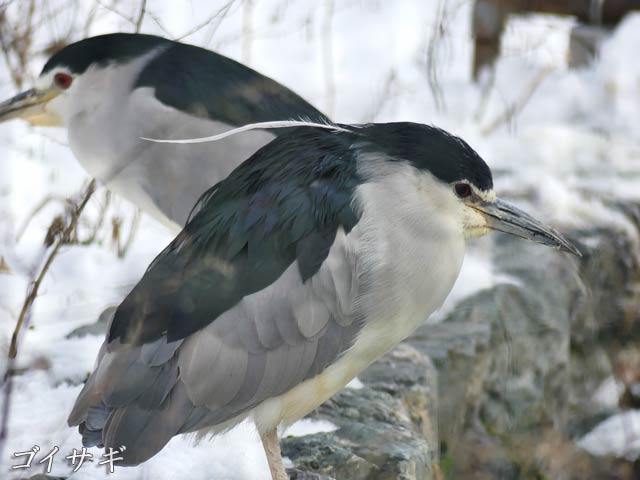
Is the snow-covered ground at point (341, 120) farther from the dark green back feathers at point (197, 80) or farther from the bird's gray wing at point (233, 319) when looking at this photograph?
the bird's gray wing at point (233, 319)

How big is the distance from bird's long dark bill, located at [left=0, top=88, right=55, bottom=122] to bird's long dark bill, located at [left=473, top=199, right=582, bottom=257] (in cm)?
183

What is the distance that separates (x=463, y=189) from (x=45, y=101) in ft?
6.00

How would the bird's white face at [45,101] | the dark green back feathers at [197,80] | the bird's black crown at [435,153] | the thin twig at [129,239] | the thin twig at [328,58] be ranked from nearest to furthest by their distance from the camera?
1. the bird's black crown at [435,153]
2. the dark green back feathers at [197,80]
3. the bird's white face at [45,101]
4. the thin twig at [129,239]
5. the thin twig at [328,58]

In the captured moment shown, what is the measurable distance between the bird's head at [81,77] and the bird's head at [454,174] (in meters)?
1.32

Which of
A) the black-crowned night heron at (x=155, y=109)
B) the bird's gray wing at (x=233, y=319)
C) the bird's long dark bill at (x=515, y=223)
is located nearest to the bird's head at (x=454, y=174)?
the bird's long dark bill at (x=515, y=223)

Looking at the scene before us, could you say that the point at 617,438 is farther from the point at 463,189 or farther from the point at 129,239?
the point at 463,189

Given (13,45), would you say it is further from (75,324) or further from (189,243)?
(189,243)

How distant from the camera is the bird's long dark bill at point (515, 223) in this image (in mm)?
2713

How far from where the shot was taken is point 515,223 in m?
2.74


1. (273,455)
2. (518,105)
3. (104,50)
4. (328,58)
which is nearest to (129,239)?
(104,50)

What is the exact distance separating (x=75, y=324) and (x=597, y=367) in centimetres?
235

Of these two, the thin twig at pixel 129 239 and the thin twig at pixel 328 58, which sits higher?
the thin twig at pixel 328 58

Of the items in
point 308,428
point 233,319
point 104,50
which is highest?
point 104,50

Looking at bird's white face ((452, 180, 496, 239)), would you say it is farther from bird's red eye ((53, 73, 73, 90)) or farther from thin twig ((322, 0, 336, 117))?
thin twig ((322, 0, 336, 117))
